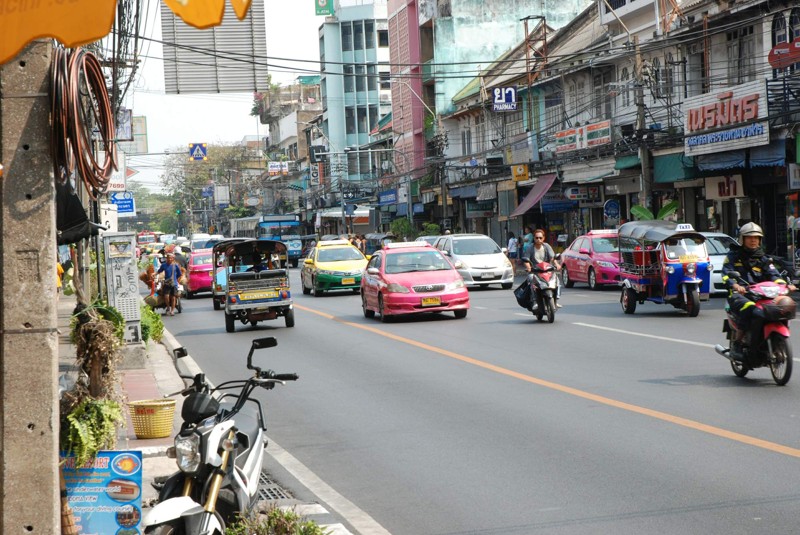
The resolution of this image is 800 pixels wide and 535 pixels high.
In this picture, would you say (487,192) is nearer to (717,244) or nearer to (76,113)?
(717,244)

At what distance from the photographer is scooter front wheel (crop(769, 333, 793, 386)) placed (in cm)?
1165

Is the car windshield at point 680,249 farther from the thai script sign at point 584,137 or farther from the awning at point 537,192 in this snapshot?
the awning at point 537,192

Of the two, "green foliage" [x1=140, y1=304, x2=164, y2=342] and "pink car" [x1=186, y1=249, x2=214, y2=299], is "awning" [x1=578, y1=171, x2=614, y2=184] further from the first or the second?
"green foliage" [x1=140, y1=304, x2=164, y2=342]

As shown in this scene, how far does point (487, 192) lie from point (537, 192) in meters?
8.98

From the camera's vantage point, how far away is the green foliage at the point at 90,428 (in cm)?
583

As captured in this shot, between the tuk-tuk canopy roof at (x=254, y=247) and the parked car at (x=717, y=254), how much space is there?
10.1 m

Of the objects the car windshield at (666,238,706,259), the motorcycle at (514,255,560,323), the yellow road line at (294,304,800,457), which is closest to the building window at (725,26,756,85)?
the car windshield at (666,238,706,259)

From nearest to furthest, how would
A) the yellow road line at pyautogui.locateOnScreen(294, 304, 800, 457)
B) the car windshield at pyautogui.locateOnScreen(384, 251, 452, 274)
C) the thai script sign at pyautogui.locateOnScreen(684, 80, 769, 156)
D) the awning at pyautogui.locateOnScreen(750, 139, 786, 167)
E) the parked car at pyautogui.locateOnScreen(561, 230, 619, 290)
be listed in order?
the yellow road line at pyautogui.locateOnScreen(294, 304, 800, 457) < the car windshield at pyautogui.locateOnScreen(384, 251, 452, 274) < the awning at pyautogui.locateOnScreen(750, 139, 786, 167) < the thai script sign at pyautogui.locateOnScreen(684, 80, 769, 156) < the parked car at pyautogui.locateOnScreen(561, 230, 619, 290)

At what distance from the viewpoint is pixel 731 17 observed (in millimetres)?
32531

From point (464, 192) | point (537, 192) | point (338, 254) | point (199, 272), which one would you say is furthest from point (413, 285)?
point (464, 192)

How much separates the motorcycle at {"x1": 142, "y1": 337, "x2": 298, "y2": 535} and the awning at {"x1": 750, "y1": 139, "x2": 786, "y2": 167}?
25440 millimetres

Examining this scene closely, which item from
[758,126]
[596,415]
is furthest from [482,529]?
[758,126]

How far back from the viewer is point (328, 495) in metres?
8.05

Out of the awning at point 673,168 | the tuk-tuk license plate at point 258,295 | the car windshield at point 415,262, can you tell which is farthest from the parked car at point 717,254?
the tuk-tuk license plate at point 258,295
